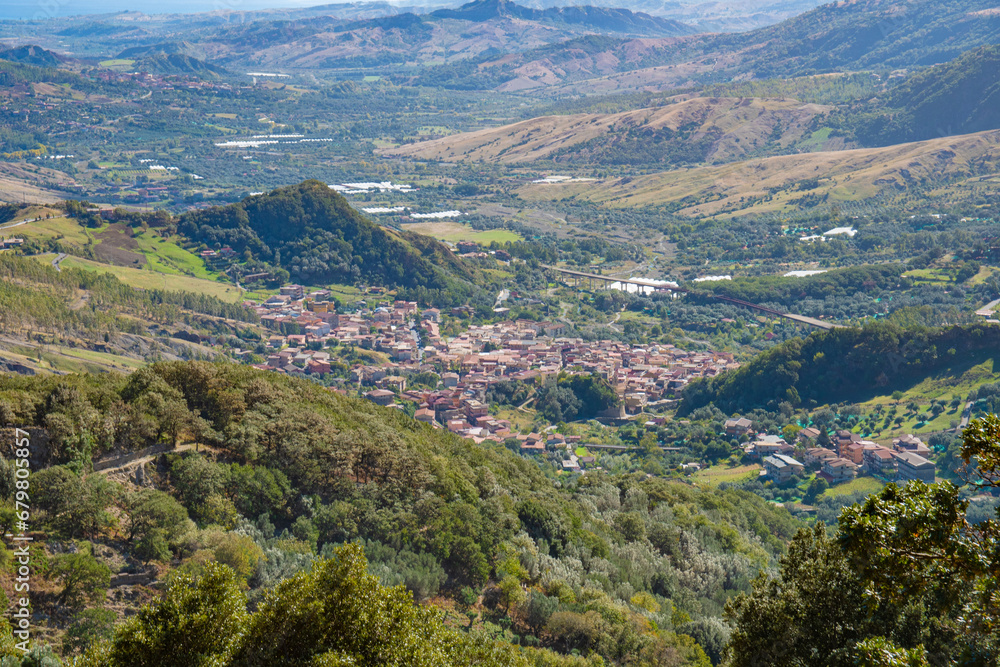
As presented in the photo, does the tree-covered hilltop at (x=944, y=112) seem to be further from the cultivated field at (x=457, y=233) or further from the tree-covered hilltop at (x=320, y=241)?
the tree-covered hilltop at (x=320, y=241)

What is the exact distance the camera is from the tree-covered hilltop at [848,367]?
227 ft

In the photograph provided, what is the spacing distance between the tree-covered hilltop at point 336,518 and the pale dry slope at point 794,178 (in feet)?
408

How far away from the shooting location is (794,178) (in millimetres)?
156375

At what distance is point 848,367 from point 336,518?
57458 millimetres

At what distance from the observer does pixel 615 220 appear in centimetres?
14638

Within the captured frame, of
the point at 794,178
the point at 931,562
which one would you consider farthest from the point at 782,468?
the point at 794,178

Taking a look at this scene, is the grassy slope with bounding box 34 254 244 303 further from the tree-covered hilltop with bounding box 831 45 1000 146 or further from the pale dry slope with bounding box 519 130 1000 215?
the tree-covered hilltop with bounding box 831 45 1000 146

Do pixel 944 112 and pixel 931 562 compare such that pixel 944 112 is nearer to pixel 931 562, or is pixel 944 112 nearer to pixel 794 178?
pixel 794 178

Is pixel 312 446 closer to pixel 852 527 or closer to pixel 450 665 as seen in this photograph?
pixel 450 665

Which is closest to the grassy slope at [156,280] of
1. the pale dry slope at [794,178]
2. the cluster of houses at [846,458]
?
the cluster of houses at [846,458]

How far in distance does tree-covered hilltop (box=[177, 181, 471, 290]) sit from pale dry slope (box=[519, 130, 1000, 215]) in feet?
211

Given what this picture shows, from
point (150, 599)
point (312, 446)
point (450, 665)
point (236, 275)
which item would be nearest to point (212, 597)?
point (450, 665)

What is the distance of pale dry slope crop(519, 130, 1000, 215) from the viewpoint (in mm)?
148000

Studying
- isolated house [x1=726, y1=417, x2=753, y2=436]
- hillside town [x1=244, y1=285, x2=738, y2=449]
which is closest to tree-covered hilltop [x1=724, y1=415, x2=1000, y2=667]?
hillside town [x1=244, y1=285, x2=738, y2=449]
